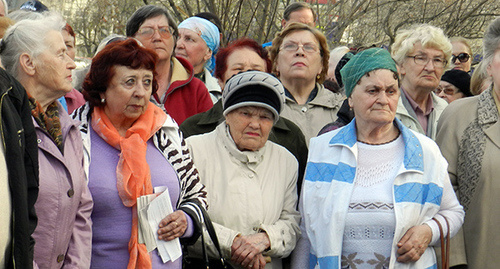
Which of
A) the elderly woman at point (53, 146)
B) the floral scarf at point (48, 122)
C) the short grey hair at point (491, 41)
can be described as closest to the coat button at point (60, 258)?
the elderly woman at point (53, 146)

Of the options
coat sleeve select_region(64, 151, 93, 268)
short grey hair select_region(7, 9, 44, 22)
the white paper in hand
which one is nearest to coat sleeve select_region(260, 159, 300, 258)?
the white paper in hand

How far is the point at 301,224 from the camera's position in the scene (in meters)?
4.44

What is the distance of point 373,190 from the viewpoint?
13.5 ft

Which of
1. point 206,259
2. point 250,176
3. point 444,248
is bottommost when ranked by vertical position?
point 206,259

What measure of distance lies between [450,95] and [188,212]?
3899mm

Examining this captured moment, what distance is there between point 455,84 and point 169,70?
2.99 metres

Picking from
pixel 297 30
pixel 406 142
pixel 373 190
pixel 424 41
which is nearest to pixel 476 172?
pixel 406 142

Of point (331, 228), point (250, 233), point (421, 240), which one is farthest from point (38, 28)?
point (421, 240)

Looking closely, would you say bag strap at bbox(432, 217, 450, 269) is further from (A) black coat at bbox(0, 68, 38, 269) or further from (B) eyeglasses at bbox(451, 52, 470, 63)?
(B) eyeglasses at bbox(451, 52, 470, 63)

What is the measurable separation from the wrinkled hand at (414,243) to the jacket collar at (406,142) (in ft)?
1.22

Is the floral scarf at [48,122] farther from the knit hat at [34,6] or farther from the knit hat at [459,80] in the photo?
the knit hat at [459,80]

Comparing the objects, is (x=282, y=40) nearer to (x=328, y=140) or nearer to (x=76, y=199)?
(x=328, y=140)

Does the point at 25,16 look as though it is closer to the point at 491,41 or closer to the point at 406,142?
the point at 406,142

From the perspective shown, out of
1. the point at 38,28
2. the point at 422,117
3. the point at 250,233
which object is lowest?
the point at 250,233
